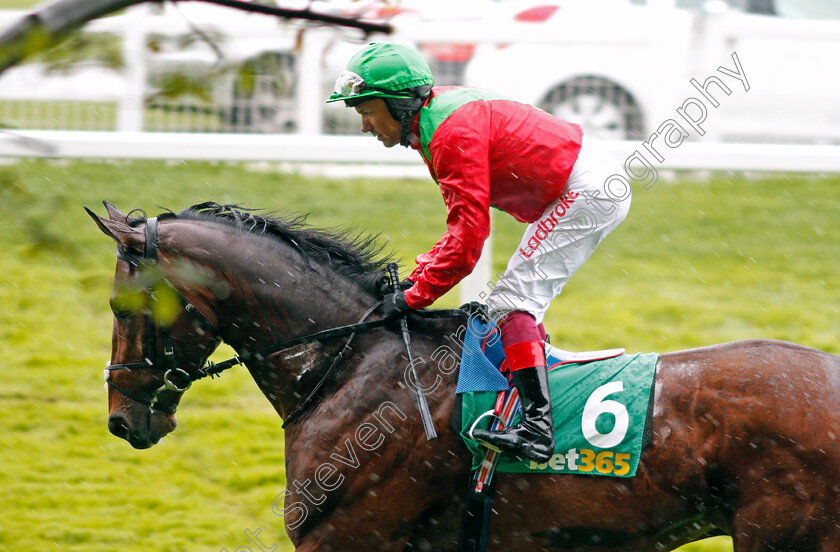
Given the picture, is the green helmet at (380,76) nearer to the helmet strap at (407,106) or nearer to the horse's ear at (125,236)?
the helmet strap at (407,106)

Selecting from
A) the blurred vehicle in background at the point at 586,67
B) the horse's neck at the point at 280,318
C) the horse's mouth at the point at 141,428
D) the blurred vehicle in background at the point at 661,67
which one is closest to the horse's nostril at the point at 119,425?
the horse's mouth at the point at 141,428

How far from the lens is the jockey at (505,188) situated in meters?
2.80

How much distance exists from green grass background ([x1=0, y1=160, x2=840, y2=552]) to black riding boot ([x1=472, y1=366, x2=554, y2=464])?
1230 mm

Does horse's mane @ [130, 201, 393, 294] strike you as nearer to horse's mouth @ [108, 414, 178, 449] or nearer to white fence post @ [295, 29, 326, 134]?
horse's mouth @ [108, 414, 178, 449]

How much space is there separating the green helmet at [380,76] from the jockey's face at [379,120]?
0.04 metres

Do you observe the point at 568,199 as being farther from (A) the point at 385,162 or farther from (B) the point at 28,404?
(B) the point at 28,404

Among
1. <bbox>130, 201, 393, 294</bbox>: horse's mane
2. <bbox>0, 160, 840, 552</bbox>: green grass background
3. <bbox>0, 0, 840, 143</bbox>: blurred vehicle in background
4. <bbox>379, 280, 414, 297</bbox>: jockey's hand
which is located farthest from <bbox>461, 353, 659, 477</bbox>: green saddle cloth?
<bbox>0, 0, 840, 143</bbox>: blurred vehicle in background

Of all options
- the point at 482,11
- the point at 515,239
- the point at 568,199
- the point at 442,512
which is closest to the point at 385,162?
the point at 568,199

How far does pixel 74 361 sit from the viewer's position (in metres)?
5.87

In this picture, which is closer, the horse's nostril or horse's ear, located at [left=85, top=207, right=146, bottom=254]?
horse's ear, located at [left=85, top=207, right=146, bottom=254]

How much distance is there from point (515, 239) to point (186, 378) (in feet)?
16.9

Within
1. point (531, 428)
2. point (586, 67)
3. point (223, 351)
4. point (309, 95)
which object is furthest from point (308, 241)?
point (586, 67)

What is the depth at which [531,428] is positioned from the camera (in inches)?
109

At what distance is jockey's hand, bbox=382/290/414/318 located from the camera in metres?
2.98
